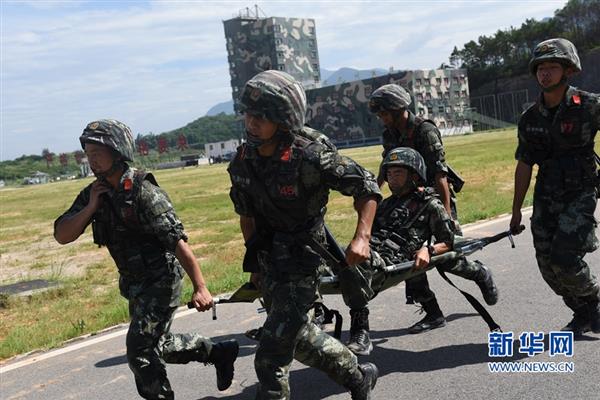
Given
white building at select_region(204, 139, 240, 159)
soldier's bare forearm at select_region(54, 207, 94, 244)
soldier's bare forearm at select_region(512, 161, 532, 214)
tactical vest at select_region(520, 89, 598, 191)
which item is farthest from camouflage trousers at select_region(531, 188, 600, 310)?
white building at select_region(204, 139, 240, 159)

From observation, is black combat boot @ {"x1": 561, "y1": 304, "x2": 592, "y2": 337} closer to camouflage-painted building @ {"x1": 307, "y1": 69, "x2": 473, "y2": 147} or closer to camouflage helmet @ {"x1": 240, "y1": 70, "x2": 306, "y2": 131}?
camouflage helmet @ {"x1": 240, "y1": 70, "x2": 306, "y2": 131}

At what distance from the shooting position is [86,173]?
336 feet

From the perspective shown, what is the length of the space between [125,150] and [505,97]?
9231 centimetres

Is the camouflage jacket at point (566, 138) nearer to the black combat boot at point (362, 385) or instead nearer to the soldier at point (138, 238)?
the black combat boot at point (362, 385)

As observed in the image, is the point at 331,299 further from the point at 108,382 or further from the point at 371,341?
the point at 108,382

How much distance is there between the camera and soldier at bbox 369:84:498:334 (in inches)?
215

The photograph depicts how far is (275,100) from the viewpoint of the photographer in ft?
11.2

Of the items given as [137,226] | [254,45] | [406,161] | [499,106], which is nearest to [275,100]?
[137,226]

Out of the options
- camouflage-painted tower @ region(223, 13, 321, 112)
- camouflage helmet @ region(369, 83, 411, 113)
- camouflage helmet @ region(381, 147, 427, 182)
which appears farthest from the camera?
camouflage-painted tower @ region(223, 13, 321, 112)

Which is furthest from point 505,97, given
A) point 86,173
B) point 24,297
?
point 24,297

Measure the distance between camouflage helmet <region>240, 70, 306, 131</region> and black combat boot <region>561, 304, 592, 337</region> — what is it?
2792 mm

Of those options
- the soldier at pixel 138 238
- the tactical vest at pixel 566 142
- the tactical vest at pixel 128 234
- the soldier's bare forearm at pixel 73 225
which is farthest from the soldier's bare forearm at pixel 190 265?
the tactical vest at pixel 566 142

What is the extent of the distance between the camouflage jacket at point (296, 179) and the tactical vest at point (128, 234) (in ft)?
2.06

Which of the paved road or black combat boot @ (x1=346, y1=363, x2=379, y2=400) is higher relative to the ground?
black combat boot @ (x1=346, y1=363, x2=379, y2=400)
